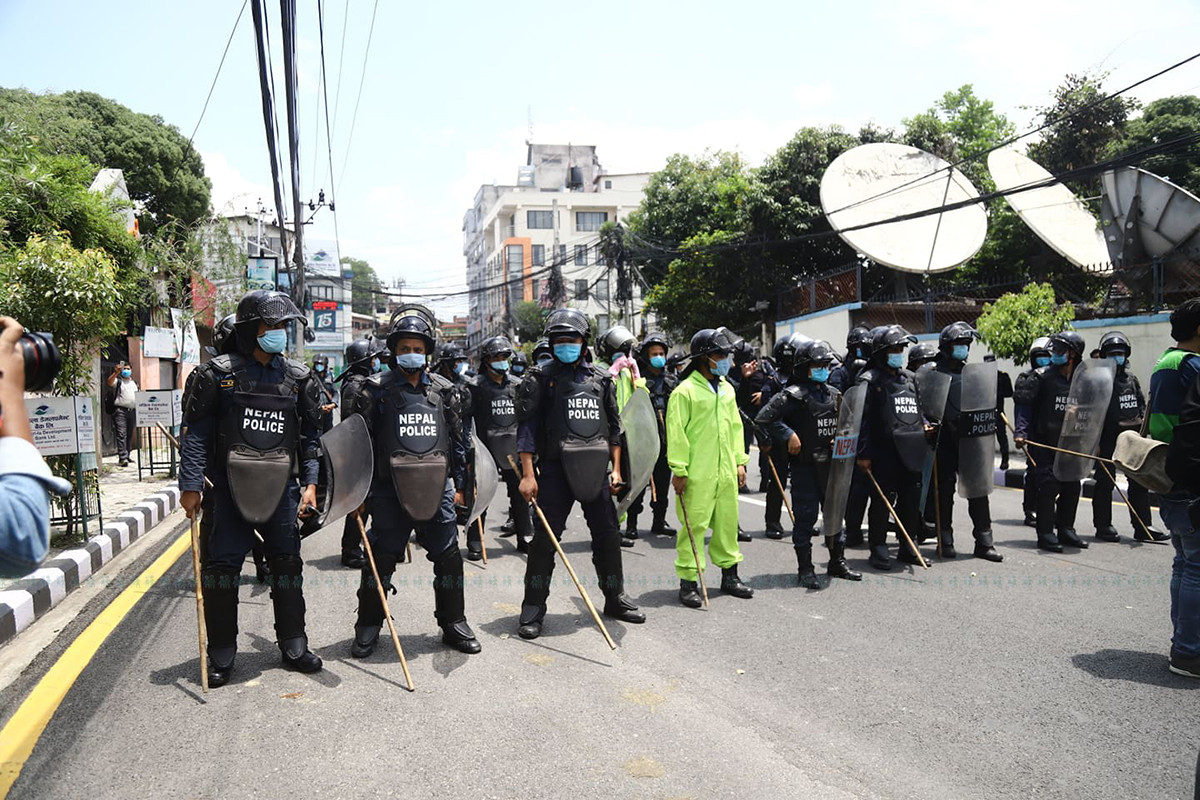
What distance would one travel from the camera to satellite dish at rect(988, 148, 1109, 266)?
16.1 m

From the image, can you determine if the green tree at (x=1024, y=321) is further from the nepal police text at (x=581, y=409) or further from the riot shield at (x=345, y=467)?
the riot shield at (x=345, y=467)

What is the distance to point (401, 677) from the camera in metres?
4.36

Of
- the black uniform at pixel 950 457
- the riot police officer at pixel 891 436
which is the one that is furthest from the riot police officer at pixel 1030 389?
the riot police officer at pixel 891 436

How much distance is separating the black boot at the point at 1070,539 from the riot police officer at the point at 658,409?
3470 millimetres

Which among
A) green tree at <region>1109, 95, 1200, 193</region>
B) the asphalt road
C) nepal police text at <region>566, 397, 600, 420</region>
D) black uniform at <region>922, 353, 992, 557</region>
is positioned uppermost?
green tree at <region>1109, 95, 1200, 193</region>

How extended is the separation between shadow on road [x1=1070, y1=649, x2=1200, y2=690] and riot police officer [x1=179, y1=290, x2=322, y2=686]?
3.91 m

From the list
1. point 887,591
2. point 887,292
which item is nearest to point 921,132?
point 887,292

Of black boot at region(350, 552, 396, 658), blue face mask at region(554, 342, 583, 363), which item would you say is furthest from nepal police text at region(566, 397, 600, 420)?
black boot at region(350, 552, 396, 658)

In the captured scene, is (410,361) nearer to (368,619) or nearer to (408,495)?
(408,495)

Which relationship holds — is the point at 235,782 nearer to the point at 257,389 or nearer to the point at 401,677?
the point at 401,677

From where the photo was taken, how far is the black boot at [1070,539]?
7445 millimetres

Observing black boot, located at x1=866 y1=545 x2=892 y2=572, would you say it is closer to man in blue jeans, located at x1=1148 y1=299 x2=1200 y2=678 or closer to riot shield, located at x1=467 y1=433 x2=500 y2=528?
man in blue jeans, located at x1=1148 y1=299 x2=1200 y2=678

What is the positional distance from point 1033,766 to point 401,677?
282 centimetres

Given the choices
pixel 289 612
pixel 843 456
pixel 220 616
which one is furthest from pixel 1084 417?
pixel 220 616
